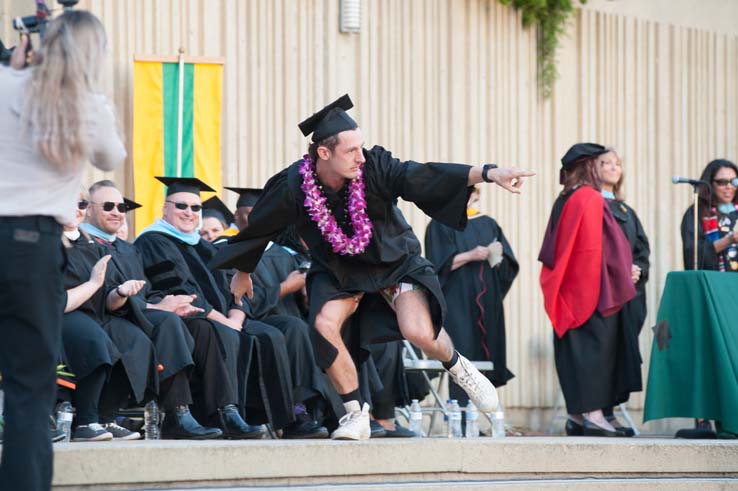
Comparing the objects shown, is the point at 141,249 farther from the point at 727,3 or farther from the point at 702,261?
the point at 727,3

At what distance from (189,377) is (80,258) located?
91 centimetres

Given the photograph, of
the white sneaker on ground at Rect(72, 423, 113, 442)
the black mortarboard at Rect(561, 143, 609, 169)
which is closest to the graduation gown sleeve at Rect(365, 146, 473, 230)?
the white sneaker on ground at Rect(72, 423, 113, 442)

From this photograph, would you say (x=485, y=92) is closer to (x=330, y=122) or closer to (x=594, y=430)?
(x=594, y=430)

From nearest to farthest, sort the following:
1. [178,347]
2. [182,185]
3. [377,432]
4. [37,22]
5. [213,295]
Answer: [37,22] → [178,347] → [377,432] → [213,295] → [182,185]

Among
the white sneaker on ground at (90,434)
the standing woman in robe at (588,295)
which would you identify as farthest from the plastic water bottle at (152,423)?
the standing woman in robe at (588,295)

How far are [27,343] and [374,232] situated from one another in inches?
97.3

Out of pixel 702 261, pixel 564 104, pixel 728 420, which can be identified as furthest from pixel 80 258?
pixel 564 104

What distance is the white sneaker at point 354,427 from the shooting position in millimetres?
6691

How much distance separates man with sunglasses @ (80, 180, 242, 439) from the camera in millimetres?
7395

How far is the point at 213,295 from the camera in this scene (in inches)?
332

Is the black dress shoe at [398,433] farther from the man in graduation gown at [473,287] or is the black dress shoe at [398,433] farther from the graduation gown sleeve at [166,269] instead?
the man in graduation gown at [473,287]

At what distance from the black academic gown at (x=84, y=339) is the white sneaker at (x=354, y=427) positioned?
49.5 inches

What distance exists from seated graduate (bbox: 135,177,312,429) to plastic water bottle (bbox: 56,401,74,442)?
117cm

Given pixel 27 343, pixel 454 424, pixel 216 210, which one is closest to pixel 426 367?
pixel 454 424
